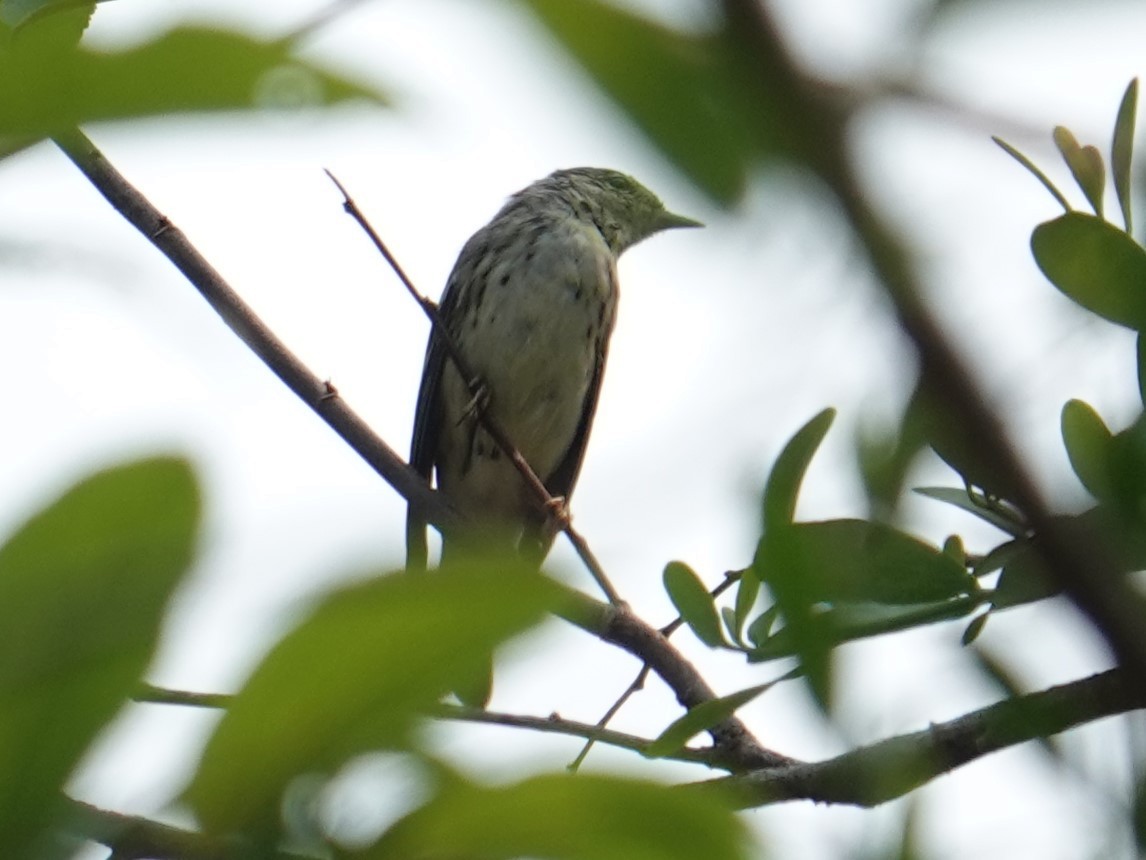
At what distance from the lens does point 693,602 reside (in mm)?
1881

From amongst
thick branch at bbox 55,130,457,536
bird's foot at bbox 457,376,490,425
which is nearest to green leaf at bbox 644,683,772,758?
thick branch at bbox 55,130,457,536

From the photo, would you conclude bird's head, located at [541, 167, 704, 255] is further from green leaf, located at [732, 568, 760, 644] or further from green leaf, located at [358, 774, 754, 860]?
green leaf, located at [358, 774, 754, 860]

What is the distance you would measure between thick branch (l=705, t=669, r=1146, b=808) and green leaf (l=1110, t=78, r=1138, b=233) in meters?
0.41

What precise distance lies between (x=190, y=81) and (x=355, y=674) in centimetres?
22

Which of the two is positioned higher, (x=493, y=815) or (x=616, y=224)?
(x=616, y=224)

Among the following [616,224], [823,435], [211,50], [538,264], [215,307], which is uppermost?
[616,224]

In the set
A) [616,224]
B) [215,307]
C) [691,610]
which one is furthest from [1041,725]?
[616,224]

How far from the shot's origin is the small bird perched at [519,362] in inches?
234

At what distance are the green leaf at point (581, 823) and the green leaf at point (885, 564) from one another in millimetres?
649

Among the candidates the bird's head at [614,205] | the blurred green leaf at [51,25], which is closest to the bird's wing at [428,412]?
the bird's head at [614,205]

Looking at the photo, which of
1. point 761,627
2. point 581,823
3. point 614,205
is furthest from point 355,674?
point 614,205

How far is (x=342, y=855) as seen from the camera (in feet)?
1.92

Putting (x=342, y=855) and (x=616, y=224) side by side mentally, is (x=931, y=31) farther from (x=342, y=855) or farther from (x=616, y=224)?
(x=616, y=224)

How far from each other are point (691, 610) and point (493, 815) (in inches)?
52.8
